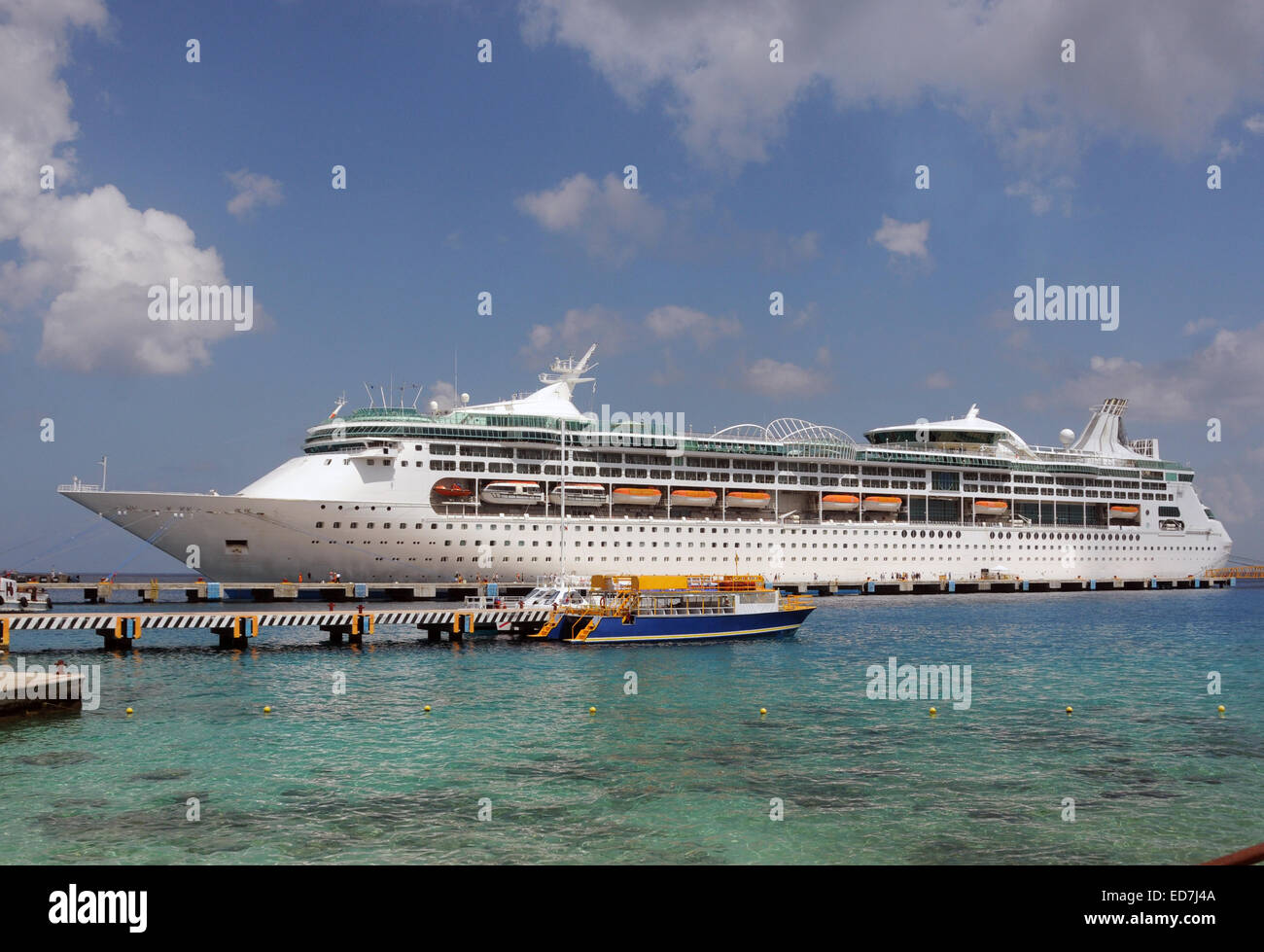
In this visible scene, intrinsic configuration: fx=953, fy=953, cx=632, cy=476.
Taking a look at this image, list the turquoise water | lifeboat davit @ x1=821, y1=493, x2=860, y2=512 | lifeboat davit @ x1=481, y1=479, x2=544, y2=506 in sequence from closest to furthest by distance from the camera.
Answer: the turquoise water < lifeboat davit @ x1=481, y1=479, x2=544, y2=506 < lifeboat davit @ x1=821, y1=493, x2=860, y2=512

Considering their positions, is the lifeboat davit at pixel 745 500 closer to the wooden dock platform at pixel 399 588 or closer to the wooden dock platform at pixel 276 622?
the wooden dock platform at pixel 399 588

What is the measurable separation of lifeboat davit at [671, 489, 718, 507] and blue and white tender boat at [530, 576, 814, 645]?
86.9 ft

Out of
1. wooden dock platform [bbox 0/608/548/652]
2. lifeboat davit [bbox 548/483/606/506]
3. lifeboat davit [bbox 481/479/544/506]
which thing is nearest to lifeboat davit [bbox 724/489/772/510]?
lifeboat davit [bbox 548/483/606/506]

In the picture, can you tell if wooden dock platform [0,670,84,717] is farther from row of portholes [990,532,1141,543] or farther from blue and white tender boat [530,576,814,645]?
row of portholes [990,532,1141,543]

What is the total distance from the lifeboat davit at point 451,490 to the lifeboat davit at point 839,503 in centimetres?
3389

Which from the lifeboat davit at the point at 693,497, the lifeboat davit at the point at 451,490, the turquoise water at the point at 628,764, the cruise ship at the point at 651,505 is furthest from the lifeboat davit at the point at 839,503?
the turquoise water at the point at 628,764

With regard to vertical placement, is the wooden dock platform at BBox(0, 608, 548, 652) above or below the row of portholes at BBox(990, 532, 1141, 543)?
below

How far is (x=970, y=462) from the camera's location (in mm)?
93938

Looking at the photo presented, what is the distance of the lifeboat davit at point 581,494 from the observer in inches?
2854

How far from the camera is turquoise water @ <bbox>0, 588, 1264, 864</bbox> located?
16141mm
